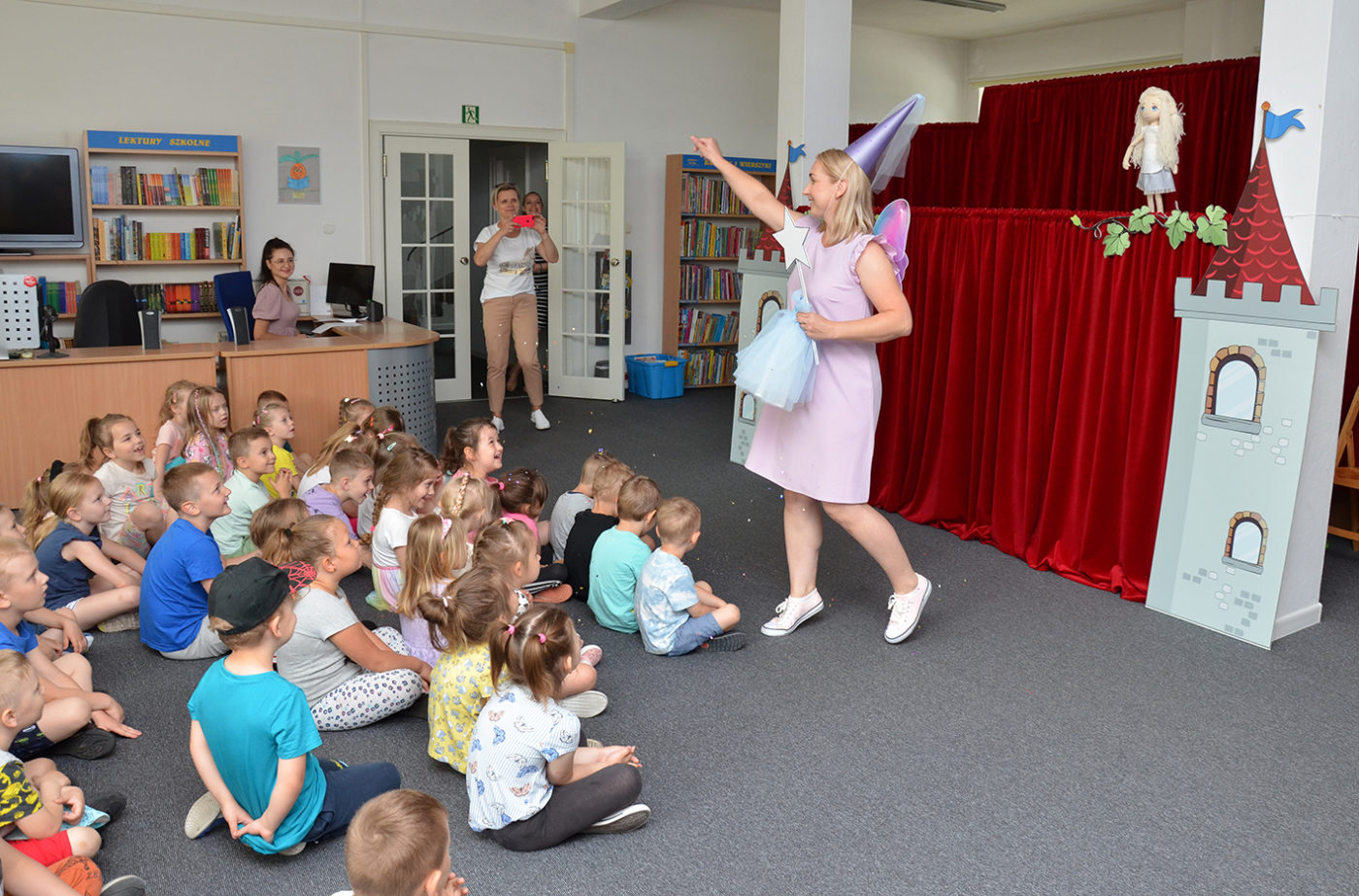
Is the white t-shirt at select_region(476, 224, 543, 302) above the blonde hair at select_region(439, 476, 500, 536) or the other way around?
above

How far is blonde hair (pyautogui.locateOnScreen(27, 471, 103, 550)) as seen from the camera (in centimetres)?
366

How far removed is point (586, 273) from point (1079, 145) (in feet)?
12.9

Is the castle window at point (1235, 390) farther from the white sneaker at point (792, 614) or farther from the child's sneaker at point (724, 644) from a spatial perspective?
the child's sneaker at point (724, 644)

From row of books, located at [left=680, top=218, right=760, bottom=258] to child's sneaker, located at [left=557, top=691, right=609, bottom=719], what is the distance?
6.32m

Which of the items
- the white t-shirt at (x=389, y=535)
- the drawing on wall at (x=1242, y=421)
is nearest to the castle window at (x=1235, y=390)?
the drawing on wall at (x=1242, y=421)

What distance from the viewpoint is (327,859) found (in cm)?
257

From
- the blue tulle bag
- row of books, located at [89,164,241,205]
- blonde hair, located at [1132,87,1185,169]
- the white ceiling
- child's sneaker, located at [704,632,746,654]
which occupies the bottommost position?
child's sneaker, located at [704,632,746,654]

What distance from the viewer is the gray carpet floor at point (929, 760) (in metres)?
2.55

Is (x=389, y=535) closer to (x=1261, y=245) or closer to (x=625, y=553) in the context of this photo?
(x=625, y=553)

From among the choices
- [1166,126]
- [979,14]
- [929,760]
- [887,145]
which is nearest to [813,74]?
[887,145]

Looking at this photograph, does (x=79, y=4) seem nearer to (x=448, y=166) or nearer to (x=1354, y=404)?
(x=448, y=166)

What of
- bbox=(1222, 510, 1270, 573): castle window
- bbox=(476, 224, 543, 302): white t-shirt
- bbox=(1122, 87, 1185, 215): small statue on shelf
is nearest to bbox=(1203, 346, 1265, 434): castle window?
bbox=(1222, 510, 1270, 573): castle window

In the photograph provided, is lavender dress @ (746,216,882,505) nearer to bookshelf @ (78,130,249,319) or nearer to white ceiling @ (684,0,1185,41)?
bookshelf @ (78,130,249,319)

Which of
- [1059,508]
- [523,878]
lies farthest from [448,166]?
[523,878]
